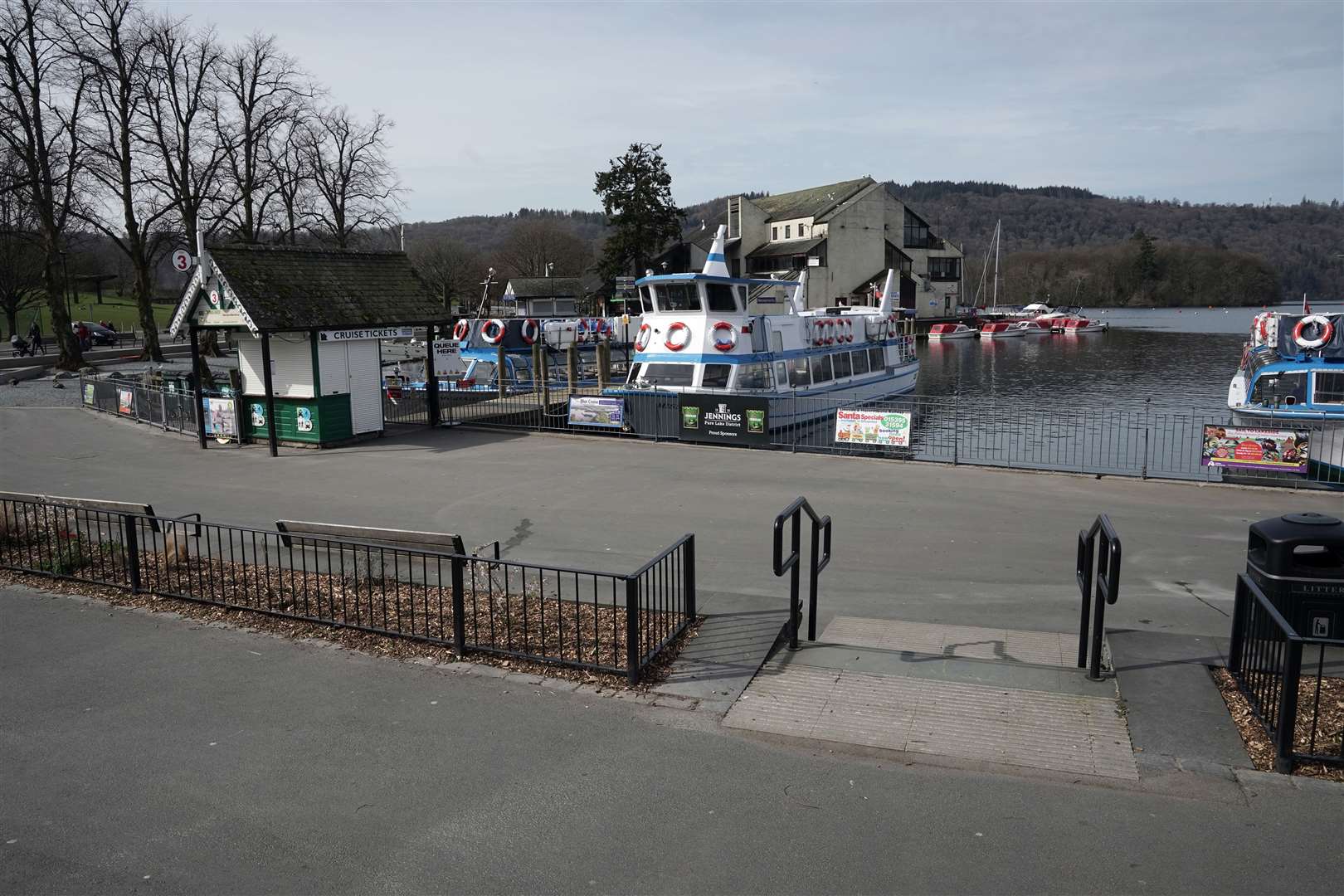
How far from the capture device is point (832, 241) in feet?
271

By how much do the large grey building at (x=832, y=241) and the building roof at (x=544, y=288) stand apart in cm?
1167

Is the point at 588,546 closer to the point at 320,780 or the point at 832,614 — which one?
the point at 832,614

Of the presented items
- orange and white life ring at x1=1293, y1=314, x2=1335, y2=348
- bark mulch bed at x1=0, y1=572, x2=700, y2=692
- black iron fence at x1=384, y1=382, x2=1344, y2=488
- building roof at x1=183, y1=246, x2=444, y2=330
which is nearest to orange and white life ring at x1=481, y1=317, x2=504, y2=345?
black iron fence at x1=384, y1=382, x2=1344, y2=488

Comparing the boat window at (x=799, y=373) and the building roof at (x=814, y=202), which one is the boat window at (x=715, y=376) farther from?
the building roof at (x=814, y=202)

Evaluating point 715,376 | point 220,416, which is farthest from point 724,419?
point 220,416

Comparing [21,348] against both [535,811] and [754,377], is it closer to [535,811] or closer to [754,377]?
[754,377]

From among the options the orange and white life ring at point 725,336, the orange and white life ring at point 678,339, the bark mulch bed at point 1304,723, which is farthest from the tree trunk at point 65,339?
the bark mulch bed at point 1304,723

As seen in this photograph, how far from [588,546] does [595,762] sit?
6433 mm

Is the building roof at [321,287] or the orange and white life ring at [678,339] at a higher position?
the building roof at [321,287]

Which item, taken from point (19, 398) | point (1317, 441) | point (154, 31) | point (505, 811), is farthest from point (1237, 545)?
point (154, 31)

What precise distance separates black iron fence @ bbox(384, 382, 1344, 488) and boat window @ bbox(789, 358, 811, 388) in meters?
0.85

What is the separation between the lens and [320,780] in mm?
5965

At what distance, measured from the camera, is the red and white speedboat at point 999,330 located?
93.0 metres

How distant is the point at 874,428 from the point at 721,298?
8.47 metres
